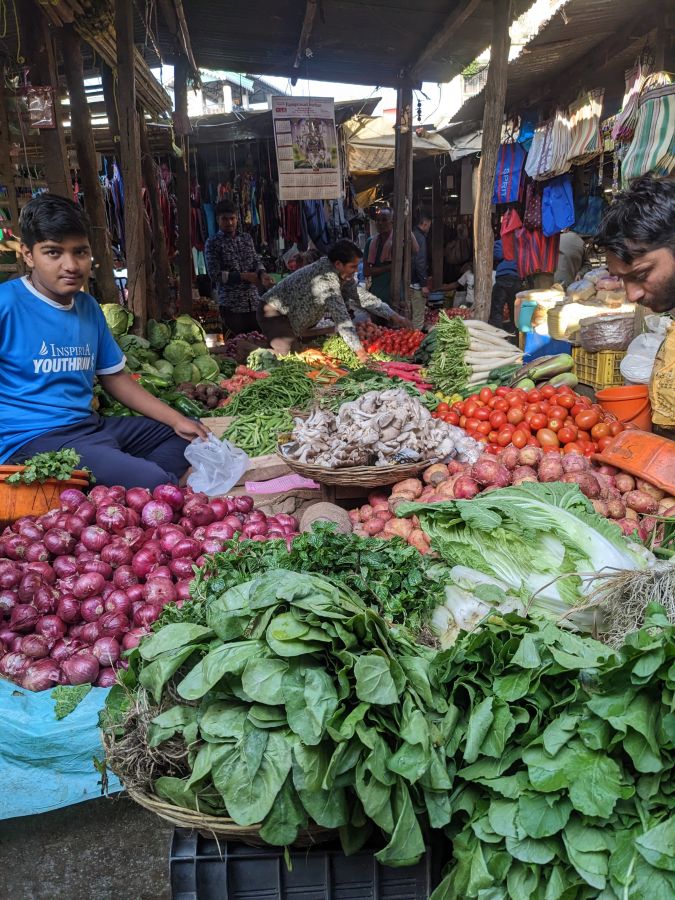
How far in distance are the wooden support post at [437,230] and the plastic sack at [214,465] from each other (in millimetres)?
11138

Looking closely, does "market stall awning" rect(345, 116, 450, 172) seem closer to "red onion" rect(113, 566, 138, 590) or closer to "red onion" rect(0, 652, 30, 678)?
"red onion" rect(113, 566, 138, 590)

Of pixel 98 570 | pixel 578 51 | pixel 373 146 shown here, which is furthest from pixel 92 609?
pixel 373 146

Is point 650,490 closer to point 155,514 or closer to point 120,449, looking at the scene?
point 155,514

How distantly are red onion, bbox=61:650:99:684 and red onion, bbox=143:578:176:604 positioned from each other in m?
0.31

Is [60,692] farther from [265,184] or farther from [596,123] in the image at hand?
[265,184]

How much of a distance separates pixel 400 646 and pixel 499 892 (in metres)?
0.57

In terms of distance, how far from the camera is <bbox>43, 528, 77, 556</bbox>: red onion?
2885 mm

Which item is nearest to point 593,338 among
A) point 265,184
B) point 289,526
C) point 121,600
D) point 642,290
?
point 642,290

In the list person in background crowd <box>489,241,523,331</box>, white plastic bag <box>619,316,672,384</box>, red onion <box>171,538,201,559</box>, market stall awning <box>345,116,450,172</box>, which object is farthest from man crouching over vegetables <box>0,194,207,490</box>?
market stall awning <box>345,116,450,172</box>

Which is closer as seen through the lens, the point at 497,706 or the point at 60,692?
the point at 497,706

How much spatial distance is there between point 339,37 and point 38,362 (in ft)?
19.3

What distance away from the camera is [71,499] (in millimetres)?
3180

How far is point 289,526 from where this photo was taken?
3.27m

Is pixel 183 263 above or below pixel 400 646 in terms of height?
above
